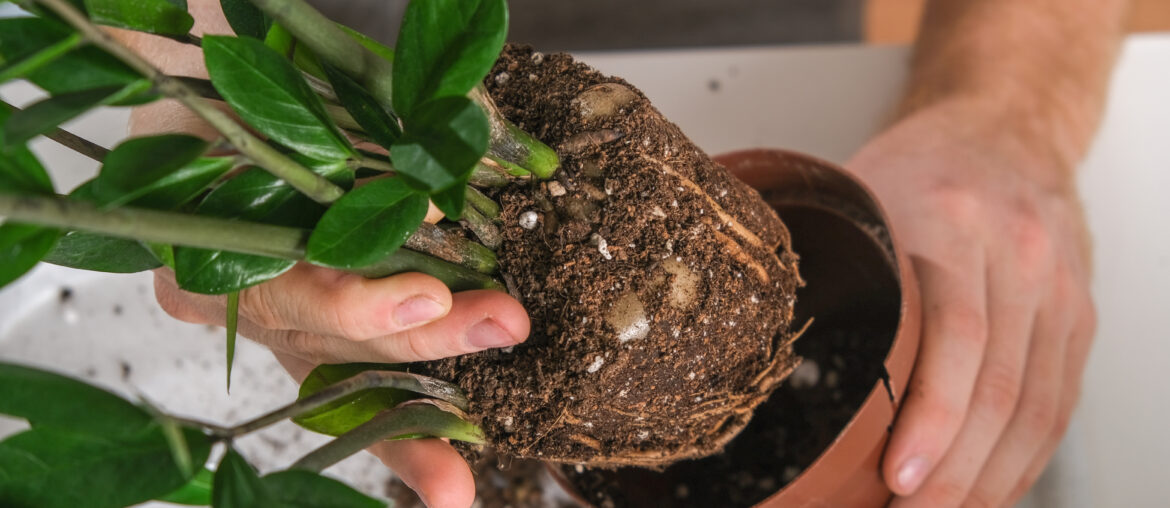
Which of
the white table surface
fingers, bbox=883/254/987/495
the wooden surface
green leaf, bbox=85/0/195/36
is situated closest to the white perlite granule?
green leaf, bbox=85/0/195/36

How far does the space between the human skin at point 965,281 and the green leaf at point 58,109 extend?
0.59ft

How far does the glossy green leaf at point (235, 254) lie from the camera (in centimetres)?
40

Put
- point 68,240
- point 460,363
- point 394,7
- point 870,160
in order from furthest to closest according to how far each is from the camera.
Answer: point 394,7 < point 870,160 < point 460,363 < point 68,240

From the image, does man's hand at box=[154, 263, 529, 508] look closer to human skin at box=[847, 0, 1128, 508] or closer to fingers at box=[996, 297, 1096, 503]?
human skin at box=[847, 0, 1128, 508]

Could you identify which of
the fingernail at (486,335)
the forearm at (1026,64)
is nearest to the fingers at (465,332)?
the fingernail at (486,335)

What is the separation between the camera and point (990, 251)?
792 mm

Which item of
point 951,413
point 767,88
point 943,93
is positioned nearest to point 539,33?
point 767,88

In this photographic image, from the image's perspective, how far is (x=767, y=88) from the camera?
1.09m

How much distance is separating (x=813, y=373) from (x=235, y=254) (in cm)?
58

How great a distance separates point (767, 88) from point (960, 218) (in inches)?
15.1

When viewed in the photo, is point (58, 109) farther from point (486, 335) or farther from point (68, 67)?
point (486, 335)

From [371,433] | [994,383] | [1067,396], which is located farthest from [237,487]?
[1067,396]

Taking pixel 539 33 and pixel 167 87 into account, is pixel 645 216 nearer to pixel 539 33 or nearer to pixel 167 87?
pixel 167 87

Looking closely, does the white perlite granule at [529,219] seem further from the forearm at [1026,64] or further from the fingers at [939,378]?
the forearm at [1026,64]
